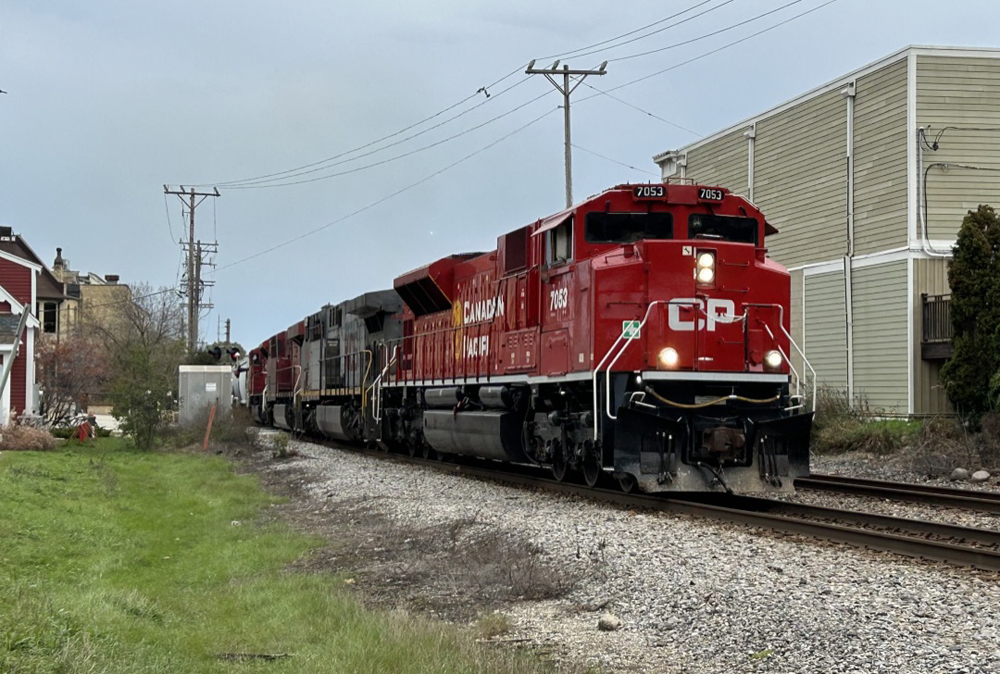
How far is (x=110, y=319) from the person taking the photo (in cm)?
9031

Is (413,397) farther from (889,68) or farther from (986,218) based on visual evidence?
(889,68)

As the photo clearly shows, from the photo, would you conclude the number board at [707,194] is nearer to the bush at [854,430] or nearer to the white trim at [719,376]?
the white trim at [719,376]

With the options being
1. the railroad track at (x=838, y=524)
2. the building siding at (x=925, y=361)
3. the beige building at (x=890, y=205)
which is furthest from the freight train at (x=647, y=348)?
the beige building at (x=890, y=205)

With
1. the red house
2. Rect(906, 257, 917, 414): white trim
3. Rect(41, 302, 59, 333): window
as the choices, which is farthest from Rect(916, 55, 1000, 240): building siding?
Rect(41, 302, 59, 333): window

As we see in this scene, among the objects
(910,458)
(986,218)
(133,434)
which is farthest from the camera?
Answer: (133,434)

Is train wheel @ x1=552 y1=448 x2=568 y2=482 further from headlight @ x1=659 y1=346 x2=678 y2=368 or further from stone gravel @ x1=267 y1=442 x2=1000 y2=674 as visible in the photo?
stone gravel @ x1=267 y1=442 x2=1000 y2=674

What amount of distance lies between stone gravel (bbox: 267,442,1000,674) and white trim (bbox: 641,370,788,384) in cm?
167

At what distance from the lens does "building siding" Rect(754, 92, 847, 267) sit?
2431cm

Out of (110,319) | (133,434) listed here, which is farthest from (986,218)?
(110,319)

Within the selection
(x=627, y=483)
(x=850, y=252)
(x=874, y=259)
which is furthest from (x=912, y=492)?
(x=850, y=252)

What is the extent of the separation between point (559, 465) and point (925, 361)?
11.0 metres

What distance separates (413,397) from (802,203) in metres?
11.6

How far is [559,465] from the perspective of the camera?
13.9 m

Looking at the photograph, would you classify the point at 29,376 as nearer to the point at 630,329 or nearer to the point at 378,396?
the point at 378,396
